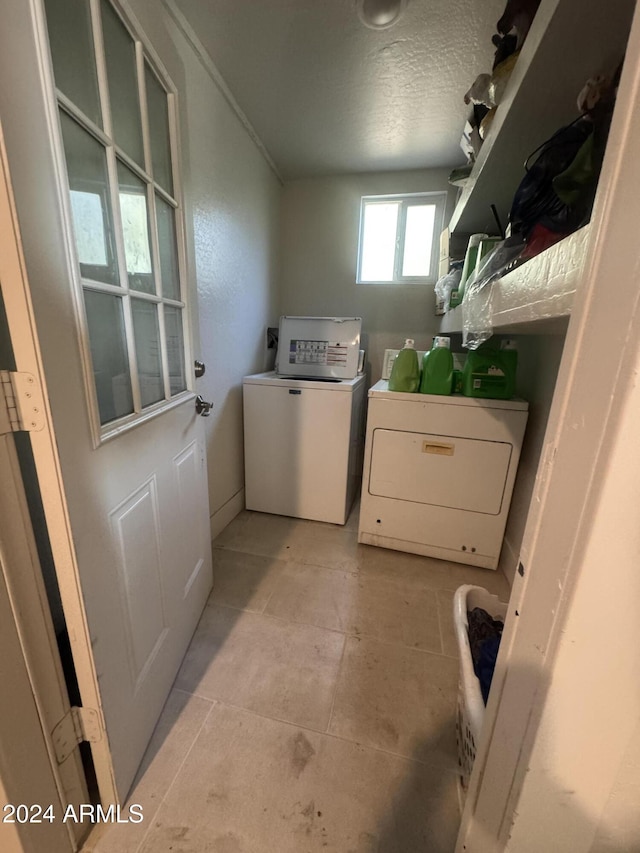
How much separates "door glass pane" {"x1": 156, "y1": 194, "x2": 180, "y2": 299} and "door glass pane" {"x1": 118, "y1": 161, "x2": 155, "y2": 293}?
0.08 meters

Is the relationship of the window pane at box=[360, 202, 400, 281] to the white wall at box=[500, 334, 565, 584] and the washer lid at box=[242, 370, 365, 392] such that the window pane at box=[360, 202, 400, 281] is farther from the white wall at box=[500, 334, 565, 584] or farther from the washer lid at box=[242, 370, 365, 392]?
the white wall at box=[500, 334, 565, 584]

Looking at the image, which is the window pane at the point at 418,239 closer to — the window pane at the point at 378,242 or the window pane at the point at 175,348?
the window pane at the point at 378,242

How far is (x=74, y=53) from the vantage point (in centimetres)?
73

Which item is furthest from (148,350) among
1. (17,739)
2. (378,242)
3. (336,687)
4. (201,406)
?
(378,242)

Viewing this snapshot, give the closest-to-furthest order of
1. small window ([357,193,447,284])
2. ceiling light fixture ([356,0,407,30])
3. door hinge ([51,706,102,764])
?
door hinge ([51,706,102,764])
ceiling light fixture ([356,0,407,30])
small window ([357,193,447,284])

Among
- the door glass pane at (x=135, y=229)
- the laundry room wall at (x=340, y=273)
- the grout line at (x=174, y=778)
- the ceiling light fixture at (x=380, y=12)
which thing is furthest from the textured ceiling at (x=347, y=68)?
Result: the grout line at (x=174, y=778)

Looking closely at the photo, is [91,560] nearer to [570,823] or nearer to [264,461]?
[570,823]

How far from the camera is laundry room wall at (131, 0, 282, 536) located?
1.47 m

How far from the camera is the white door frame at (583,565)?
35cm

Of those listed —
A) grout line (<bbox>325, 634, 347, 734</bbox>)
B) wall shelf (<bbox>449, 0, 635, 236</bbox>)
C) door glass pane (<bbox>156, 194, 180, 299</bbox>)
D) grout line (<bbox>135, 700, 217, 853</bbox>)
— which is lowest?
grout line (<bbox>135, 700, 217, 853</bbox>)

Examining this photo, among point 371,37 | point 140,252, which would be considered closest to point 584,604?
point 140,252

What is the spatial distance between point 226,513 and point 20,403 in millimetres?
1627

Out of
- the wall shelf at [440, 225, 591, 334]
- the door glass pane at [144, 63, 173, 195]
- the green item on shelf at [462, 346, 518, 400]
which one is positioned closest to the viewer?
the wall shelf at [440, 225, 591, 334]

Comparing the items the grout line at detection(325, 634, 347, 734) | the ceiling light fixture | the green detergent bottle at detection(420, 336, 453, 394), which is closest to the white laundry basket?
the grout line at detection(325, 634, 347, 734)
